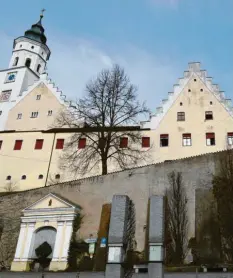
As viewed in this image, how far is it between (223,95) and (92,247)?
2231 centimetres

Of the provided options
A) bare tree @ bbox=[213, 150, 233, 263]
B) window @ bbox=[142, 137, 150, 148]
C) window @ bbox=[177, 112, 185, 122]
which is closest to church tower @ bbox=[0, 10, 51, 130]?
window @ bbox=[142, 137, 150, 148]

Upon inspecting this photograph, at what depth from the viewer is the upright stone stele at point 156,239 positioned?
52.4 feet

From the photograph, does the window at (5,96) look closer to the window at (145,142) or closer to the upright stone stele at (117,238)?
the window at (145,142)

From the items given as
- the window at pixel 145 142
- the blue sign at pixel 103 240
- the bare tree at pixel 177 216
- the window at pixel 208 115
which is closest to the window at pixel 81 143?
the window at pixel 145 142

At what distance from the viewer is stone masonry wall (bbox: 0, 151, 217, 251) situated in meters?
20.8

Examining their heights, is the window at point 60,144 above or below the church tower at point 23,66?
below

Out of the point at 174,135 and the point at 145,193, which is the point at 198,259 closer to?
the point at 145,193

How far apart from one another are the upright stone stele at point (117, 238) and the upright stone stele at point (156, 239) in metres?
1.42

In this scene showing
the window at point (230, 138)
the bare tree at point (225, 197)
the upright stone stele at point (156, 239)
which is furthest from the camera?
the window at point (230, 138)

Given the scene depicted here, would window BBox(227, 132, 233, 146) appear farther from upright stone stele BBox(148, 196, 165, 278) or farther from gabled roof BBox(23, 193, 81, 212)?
gabled roof BBox(23, 193, 81, 212)

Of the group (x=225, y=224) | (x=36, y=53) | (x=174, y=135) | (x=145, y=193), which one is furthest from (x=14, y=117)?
(x=225, y=224)

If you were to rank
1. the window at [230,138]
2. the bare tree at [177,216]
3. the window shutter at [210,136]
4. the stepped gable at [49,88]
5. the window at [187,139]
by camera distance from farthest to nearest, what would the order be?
the stepped gable at [49,88], the window at [187,139], the window shutter at [210,136], the window at [230,138], the bare tree at [177,216]

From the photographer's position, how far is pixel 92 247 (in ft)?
66.1

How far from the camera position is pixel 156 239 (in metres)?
17.0
